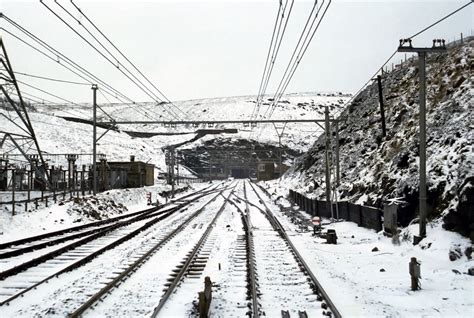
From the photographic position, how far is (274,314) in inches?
285

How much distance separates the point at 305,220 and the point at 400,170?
6.47 m

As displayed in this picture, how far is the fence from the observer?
16.2m

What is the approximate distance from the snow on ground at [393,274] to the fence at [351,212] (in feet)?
3.40

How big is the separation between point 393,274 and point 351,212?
981 cm

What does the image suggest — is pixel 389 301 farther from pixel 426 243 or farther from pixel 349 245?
pixel 349 245

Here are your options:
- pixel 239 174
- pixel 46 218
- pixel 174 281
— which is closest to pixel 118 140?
pixel 46 218

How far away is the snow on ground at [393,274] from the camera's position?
7.67m

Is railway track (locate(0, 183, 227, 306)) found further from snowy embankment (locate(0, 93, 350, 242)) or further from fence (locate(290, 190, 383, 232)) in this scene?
fence (locate(290, 190, 383, 232))

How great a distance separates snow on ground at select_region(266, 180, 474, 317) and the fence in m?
1.04

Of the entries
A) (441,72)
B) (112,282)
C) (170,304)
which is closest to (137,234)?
(112,282)

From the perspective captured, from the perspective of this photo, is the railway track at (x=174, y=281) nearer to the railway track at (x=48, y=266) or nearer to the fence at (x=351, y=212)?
the railway track at (x=48, y=266)

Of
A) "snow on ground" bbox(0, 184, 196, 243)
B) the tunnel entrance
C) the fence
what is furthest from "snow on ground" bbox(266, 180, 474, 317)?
the tunnel entrance

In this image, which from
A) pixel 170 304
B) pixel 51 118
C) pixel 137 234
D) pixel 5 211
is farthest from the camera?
Result: pixel 51 118

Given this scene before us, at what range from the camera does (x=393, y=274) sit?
10.2 m
